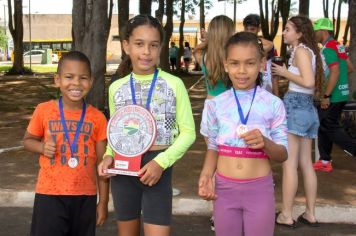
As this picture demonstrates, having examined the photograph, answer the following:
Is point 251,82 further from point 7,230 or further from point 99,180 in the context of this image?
point 7,230

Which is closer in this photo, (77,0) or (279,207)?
(279,207)

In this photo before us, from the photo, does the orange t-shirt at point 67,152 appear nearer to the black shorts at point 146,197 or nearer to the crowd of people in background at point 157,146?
the crowd of people in background at point 157,146

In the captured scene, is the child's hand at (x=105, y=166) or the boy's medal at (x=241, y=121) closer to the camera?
the boy's medal at (x=241, y=121)

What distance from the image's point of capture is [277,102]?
310 cm

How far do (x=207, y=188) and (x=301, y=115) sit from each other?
2095 millimetres

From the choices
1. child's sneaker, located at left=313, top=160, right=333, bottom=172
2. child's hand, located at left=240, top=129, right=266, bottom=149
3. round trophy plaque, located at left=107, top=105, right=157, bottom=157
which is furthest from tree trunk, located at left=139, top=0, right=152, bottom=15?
child's hand, located at left=240, top=129, right=266, bottom=149

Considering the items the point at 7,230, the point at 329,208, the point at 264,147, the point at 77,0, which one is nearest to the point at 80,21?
the point at 77,0

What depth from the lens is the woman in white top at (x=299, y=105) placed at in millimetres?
4828

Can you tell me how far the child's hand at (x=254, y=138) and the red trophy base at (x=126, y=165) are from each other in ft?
2.11

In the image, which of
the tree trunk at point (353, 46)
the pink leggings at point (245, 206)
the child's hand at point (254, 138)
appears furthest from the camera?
the tree trunk at point (353, 46)

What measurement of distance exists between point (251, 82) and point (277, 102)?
185 millimetres

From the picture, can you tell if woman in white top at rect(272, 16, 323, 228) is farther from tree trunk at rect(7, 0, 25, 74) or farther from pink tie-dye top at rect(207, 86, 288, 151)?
tree trunk at rect(7, 0, 25, 74)

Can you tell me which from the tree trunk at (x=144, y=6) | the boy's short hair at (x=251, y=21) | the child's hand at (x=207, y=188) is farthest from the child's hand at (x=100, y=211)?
the tree trunk at (x=144, y=6)

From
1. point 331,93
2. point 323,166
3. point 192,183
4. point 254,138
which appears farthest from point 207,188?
point 323,166
